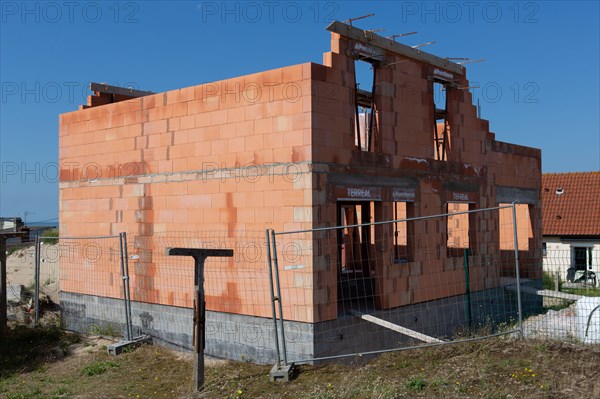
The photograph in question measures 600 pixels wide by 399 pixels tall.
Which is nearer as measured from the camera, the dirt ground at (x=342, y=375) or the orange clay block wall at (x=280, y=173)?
the dirt ground at (x=342, y=375)

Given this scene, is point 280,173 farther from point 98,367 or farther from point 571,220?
point 571,220

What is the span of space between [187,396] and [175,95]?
6692 millimetres

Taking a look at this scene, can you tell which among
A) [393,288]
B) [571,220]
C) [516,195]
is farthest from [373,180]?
[571,220]

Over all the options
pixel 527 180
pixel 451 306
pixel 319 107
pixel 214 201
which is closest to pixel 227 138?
pixel 214 201

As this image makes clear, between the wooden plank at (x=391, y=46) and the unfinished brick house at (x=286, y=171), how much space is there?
4cm

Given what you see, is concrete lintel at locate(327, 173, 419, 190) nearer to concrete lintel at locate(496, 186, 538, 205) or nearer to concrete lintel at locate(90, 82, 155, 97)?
concrete lintel at locate(496, 186, 538, 205)

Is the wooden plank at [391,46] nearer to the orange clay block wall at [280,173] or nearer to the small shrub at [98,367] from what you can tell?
the orange clay block wall at [280,173]

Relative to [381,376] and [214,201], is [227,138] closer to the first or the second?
[214,201]

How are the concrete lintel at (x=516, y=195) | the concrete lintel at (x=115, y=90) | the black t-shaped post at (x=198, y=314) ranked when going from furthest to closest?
the concrete lintel at (x=516, y=195)
the concrete lintel at (x=115, y=90)
the black t-shaped post at (x=198, y=314)

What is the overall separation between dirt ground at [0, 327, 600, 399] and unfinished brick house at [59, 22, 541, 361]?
59.8 inches

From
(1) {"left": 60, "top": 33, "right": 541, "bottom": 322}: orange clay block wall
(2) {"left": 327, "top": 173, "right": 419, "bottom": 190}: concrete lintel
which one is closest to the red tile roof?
(1) {"left": 60, "top": 33, "right": 541, "bottom": 322}: orange clay block wall

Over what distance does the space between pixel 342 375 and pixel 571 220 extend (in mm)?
22522

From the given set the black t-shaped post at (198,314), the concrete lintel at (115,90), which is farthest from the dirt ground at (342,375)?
the concrete lintel at (115,90)

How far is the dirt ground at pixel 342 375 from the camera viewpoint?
7.13m
